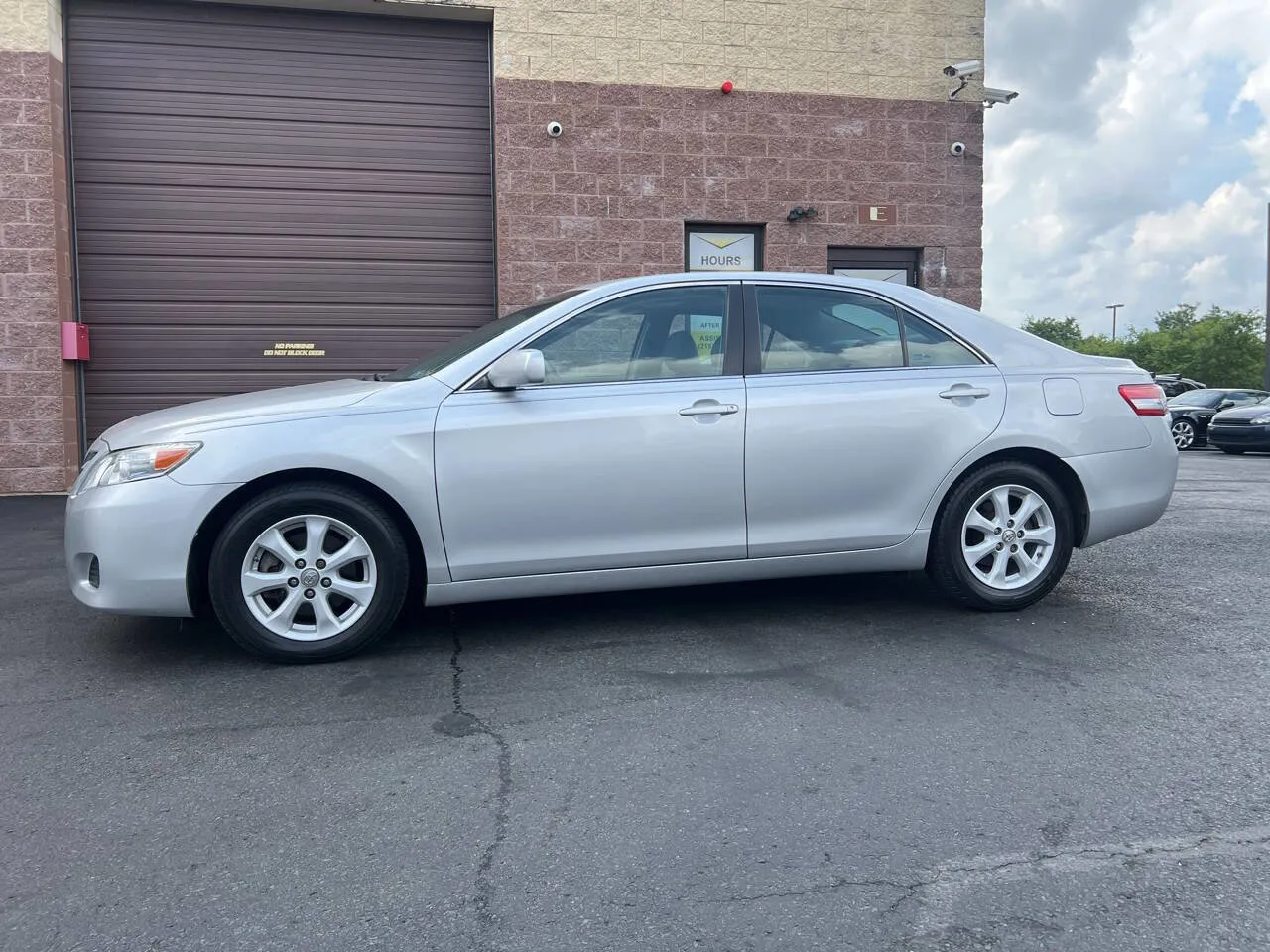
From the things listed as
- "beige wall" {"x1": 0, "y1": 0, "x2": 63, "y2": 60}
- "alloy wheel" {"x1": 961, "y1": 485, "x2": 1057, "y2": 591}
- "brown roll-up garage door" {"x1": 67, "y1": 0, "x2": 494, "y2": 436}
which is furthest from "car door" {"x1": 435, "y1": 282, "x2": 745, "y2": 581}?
"beige wall" {"x1": 0, "y1": 0, "x2": 63, "y2": 60}

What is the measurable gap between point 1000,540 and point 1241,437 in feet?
56.4

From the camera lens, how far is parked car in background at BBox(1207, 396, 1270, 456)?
61.9 feet

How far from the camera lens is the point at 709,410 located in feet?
14.6

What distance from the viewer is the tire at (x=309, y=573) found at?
158 inches

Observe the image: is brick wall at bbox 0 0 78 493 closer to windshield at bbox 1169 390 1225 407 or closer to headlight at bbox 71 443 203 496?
headlight at bbox 71 443 203 496

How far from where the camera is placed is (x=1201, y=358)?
5550 centimetres

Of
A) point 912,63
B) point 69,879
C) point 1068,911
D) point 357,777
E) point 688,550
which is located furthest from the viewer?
point 912,63

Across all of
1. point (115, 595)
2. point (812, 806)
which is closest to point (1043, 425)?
point (812, 806)

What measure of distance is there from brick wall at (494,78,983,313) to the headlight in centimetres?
649

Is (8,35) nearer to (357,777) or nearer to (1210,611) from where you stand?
(357,777)

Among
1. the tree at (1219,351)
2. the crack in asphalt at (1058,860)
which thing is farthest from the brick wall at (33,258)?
the tree at (1219,351)

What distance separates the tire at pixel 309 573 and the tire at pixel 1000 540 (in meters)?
2.44

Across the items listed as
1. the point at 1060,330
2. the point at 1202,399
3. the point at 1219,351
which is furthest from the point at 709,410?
the point at 1060,330

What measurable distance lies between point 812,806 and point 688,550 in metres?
1.72
